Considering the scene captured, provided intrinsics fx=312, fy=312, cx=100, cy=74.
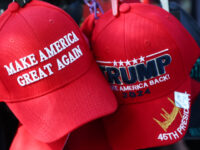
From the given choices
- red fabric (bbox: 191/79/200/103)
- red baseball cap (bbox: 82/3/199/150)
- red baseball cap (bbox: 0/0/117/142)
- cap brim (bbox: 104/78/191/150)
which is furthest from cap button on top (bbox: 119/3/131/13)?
red fabric (bbox: 191/79/200/103)

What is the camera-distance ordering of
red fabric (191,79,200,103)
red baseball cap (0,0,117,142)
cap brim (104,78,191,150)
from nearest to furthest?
red baseball cap (0,0,117,142) < cap brim (104,78,191,150) < red fabric (191,79,200,103)

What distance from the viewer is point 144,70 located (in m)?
0.96

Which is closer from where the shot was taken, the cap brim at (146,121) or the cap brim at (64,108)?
the cap brim at (64,108)

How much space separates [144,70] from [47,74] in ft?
0.97

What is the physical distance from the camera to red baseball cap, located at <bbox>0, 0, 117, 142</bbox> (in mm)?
889

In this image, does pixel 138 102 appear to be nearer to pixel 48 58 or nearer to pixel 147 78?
pixel 147 78

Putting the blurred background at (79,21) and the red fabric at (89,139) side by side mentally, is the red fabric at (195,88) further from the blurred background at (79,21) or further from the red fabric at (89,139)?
the red fabric at (89,139)

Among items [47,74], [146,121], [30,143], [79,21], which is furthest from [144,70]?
[79,21]

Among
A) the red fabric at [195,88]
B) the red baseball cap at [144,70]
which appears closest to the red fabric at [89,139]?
the red baseball cap at [144,70]

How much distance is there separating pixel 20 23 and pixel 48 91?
21 cm

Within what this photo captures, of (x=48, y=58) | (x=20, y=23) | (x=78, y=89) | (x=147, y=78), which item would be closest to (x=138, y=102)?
(x=147, y=78)

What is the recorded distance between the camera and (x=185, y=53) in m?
1.01

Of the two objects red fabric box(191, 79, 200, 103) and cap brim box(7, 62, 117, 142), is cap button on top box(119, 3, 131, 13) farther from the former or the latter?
red fabric box(191, 79, 200, 103)

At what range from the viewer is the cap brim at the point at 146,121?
1.02m
